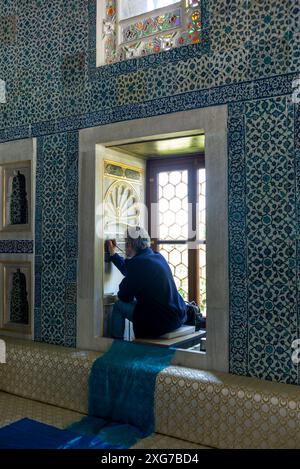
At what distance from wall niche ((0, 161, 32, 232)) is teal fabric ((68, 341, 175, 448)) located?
1.40m

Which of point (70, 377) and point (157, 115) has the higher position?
point (157, 115)

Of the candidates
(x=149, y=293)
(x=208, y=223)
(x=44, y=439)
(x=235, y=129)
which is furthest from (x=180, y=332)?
(x=235, y=129)

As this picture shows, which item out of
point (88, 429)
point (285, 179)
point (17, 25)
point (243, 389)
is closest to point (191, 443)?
point (243, 389)

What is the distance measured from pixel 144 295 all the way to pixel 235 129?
150 cm

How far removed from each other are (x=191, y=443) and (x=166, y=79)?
2.34 m

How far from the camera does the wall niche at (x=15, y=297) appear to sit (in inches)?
154

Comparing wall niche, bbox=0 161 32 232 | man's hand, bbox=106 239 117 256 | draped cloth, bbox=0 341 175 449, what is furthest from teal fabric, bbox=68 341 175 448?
wall niche, bbox=0 161 32 232

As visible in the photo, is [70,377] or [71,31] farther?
[71,31]

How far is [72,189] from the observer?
11.9ft

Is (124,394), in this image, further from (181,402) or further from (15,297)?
(15,297)

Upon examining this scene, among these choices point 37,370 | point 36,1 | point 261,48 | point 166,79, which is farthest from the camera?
point 36,1

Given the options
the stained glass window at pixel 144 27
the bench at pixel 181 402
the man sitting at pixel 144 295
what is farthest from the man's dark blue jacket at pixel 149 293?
the stained glass window at pixel 144 27

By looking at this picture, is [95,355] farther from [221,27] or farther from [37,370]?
[221,27]

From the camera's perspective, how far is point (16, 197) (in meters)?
4.02
